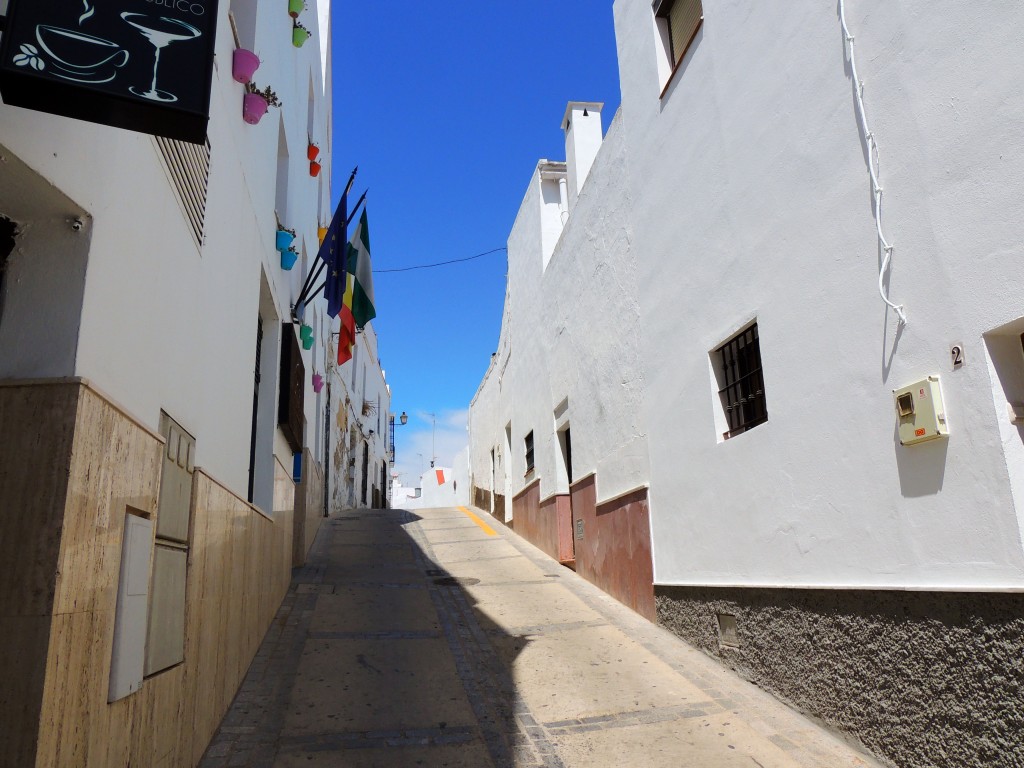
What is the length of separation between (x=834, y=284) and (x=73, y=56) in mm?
3946

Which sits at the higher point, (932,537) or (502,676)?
(932,537)

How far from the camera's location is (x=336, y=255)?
8.76m

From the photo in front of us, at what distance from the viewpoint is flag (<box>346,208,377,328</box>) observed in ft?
31.0

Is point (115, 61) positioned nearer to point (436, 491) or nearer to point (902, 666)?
point (902, 666)

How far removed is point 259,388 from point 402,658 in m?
2.97

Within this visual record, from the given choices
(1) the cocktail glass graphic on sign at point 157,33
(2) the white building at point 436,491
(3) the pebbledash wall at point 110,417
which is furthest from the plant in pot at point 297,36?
(2) the white building at point 436,491

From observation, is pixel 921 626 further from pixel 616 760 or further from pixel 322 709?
pixel 322 709

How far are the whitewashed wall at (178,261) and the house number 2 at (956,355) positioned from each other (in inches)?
144

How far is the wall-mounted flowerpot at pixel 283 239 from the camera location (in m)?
7.79

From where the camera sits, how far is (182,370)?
3.99 m

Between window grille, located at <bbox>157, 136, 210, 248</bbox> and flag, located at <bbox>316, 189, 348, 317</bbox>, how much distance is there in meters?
3.90

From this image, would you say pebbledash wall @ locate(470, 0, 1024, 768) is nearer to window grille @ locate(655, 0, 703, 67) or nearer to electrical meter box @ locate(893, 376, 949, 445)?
electrical meter box @ locate(893, 376, 949, 445)

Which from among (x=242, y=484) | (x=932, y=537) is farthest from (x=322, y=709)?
(x=932, y=537)

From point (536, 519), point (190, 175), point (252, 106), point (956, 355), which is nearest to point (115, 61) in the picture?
point (190, 175)
